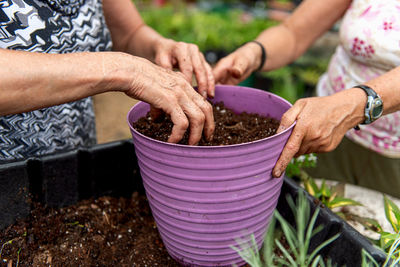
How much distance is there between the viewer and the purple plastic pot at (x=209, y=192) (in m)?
0.91

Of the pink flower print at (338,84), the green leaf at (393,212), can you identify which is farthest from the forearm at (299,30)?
the green leaf at (393,212)

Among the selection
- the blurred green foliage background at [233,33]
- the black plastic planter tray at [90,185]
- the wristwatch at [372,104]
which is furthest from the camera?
the blurred green foliage background at [233,33]

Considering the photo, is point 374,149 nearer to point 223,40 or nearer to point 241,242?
point 241,242

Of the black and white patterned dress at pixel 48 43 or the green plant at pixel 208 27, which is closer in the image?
the black and white patterned dress at pixel 48 43

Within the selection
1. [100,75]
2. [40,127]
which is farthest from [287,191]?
[40,127]

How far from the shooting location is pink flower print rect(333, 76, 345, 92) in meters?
1.71

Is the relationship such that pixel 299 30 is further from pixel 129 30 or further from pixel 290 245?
pixel 290 245

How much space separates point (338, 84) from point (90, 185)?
1228 mm

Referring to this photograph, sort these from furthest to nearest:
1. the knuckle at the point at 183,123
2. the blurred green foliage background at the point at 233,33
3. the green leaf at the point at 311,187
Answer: the blurred green foliage background at the point at 233,33 → the green leaf at the point at 311,187 → the knuckle at the point at 183,123

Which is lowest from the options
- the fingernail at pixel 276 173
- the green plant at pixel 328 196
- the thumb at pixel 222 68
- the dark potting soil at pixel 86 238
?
the dark potting soil at pixel 86 238

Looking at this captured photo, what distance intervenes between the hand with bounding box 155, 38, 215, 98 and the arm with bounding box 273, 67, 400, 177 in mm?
353

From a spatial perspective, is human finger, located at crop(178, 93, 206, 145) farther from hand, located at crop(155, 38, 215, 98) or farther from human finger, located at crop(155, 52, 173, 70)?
human finger, located at crop(155, 52, 173, 70)

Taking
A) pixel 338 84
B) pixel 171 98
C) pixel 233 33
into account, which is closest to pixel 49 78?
pixel 171 98

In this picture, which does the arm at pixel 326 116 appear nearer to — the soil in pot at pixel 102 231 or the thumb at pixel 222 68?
the soil in pot at pixel 102 231
